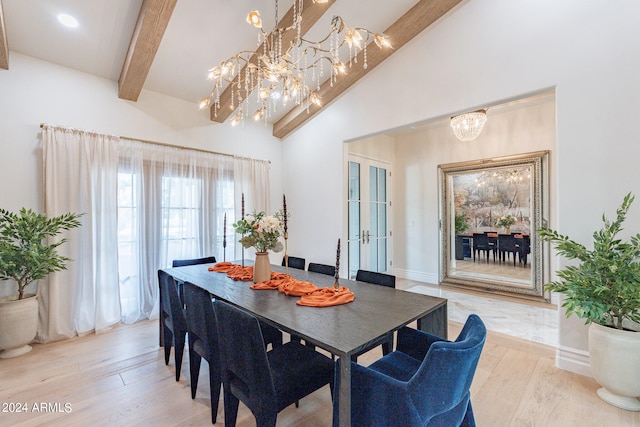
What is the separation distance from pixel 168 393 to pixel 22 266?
1.91 meters

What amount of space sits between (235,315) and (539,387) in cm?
238

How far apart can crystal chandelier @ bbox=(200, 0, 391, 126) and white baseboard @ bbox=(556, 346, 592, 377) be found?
9.41ft

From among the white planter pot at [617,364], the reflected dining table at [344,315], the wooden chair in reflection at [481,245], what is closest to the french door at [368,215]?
the wooden chair in reflection at [481,245]

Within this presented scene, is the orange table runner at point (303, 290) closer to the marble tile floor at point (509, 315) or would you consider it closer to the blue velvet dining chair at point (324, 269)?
the blue velvet dining chair at point (324, 269)

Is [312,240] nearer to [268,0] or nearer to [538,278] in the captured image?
[268,0]

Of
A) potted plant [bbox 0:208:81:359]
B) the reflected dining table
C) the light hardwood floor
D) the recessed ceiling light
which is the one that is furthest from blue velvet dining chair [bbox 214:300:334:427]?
the recessed ceiling light

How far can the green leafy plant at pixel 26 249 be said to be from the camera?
2.52 metres

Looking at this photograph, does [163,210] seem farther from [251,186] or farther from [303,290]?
[303,290]

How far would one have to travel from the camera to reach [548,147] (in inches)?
161

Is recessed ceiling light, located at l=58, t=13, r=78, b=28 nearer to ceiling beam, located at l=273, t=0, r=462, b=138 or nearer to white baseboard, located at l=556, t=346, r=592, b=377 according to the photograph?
ceiling beam, located at l=273, t=0, r=462, b=138

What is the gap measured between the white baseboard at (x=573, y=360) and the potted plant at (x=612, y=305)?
0.27 metres

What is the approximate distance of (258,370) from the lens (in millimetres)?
1365

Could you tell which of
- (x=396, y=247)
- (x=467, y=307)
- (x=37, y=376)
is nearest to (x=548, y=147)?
(x=467, y=307)

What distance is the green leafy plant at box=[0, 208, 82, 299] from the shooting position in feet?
8.25
